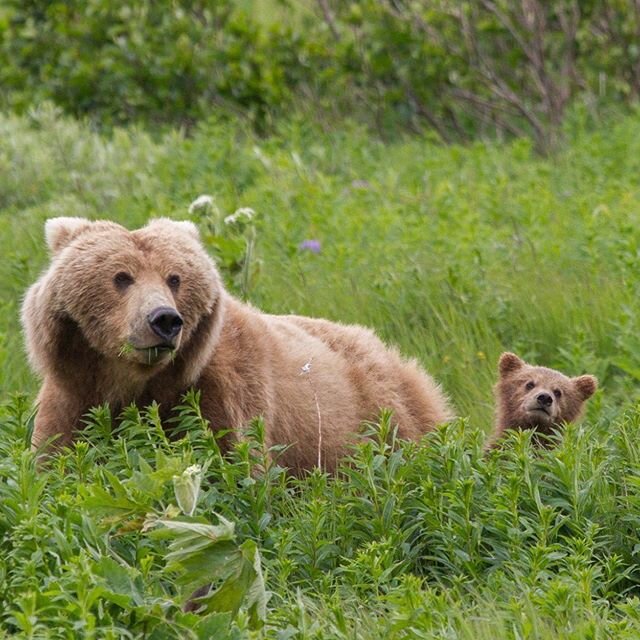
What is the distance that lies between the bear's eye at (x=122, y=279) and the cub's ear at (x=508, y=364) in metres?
2.06

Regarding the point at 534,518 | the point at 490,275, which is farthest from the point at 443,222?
the point at 534,518

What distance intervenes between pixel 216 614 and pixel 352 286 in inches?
174

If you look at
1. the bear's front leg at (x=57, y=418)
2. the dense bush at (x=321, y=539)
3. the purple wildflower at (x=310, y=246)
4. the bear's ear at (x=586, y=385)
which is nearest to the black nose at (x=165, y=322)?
the dense bush at (x=321, y=539)

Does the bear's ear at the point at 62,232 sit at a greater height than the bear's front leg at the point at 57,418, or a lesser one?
greater

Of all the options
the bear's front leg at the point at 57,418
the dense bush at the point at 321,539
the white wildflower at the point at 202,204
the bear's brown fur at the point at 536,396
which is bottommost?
the bear's brown fur at the point at 536,396

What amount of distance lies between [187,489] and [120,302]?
4.40ft

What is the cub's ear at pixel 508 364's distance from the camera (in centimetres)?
660

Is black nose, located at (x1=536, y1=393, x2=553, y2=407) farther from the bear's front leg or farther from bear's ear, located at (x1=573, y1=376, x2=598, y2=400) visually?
the bear's front leg

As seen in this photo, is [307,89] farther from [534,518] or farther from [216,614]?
[216,614]

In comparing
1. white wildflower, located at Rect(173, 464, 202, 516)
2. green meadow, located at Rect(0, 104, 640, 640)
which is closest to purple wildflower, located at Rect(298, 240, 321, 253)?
green meadow, located at Rect(0, 104, 640, 640)

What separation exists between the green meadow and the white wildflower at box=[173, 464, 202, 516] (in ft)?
0.09

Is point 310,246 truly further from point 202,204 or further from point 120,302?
point 120,302

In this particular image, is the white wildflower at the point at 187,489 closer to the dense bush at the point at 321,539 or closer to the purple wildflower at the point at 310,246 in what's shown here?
the dense bush at the point at 321,539

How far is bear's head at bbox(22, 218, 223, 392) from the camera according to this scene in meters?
5.12
